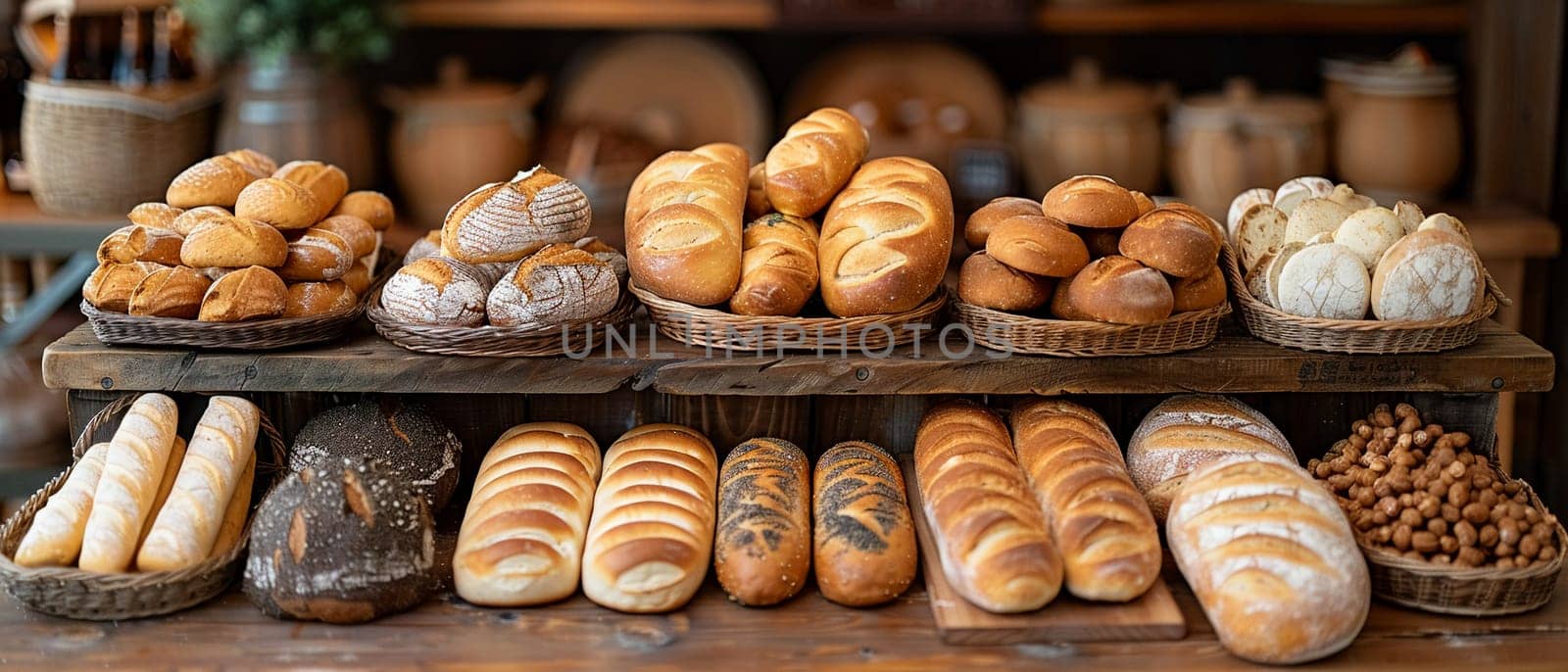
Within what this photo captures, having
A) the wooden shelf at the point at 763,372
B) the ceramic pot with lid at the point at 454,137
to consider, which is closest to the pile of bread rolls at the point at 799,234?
the wooden shelf at the point at 763,372

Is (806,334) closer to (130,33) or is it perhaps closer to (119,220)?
(119,220)

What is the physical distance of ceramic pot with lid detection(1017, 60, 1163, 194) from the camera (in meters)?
4.08

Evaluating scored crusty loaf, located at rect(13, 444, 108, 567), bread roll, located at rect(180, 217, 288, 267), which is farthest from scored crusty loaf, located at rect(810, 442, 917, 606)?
scored crusty loaf, located at rect(13, 444, 108, 567)

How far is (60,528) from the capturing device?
6.86ft

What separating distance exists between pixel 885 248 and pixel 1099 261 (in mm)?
345

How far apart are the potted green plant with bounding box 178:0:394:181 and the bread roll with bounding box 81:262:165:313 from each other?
5.44 ft

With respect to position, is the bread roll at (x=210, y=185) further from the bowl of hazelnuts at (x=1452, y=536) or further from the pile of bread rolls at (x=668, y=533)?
the bowl of hazelnuts at (x=1452, y=536)

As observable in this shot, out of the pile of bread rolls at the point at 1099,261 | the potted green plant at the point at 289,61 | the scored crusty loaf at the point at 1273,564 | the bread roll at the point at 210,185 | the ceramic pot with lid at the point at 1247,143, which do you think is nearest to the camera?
the scored crusty loaf at the point at 1273,564

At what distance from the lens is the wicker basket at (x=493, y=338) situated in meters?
2.23

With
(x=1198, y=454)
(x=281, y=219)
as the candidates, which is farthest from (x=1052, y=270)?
(x=281, y=219)

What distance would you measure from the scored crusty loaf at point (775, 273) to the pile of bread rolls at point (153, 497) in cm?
85

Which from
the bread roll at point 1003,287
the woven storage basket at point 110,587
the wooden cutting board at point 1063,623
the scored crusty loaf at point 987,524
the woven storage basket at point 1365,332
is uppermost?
the bread roll at point 1003,287

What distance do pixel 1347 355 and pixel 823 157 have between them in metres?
0.94

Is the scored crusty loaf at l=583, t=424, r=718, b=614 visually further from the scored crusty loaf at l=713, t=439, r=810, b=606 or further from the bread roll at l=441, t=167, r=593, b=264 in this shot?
the bread roll at l=441, t=167, r=593, b=264
